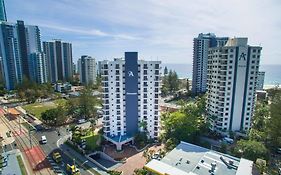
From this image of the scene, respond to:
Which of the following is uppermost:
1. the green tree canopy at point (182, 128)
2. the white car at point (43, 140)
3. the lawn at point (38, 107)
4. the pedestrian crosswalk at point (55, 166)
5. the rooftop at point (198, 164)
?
the green tree canopy at point (182, 128)

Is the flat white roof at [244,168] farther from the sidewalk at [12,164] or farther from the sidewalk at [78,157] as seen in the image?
the sidewalk at [12,164]

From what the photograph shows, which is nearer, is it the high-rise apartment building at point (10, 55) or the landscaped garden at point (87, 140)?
the landscaped garden at point (87, 140)

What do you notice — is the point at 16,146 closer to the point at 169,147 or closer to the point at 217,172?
the point at 169,147

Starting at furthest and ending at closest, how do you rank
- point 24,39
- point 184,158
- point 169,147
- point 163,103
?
point 24,39, point 163,103, point 169,147, point 184,158

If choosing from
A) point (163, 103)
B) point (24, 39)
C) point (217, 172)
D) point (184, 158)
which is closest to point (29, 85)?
point (24, 39)

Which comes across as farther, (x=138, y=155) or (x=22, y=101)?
(x=22, y=101)

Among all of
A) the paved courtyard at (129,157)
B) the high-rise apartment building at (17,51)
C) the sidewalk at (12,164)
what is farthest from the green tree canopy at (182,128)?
the high-rise apartment building at (17,51)

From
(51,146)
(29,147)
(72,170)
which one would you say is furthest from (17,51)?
(72,170)
